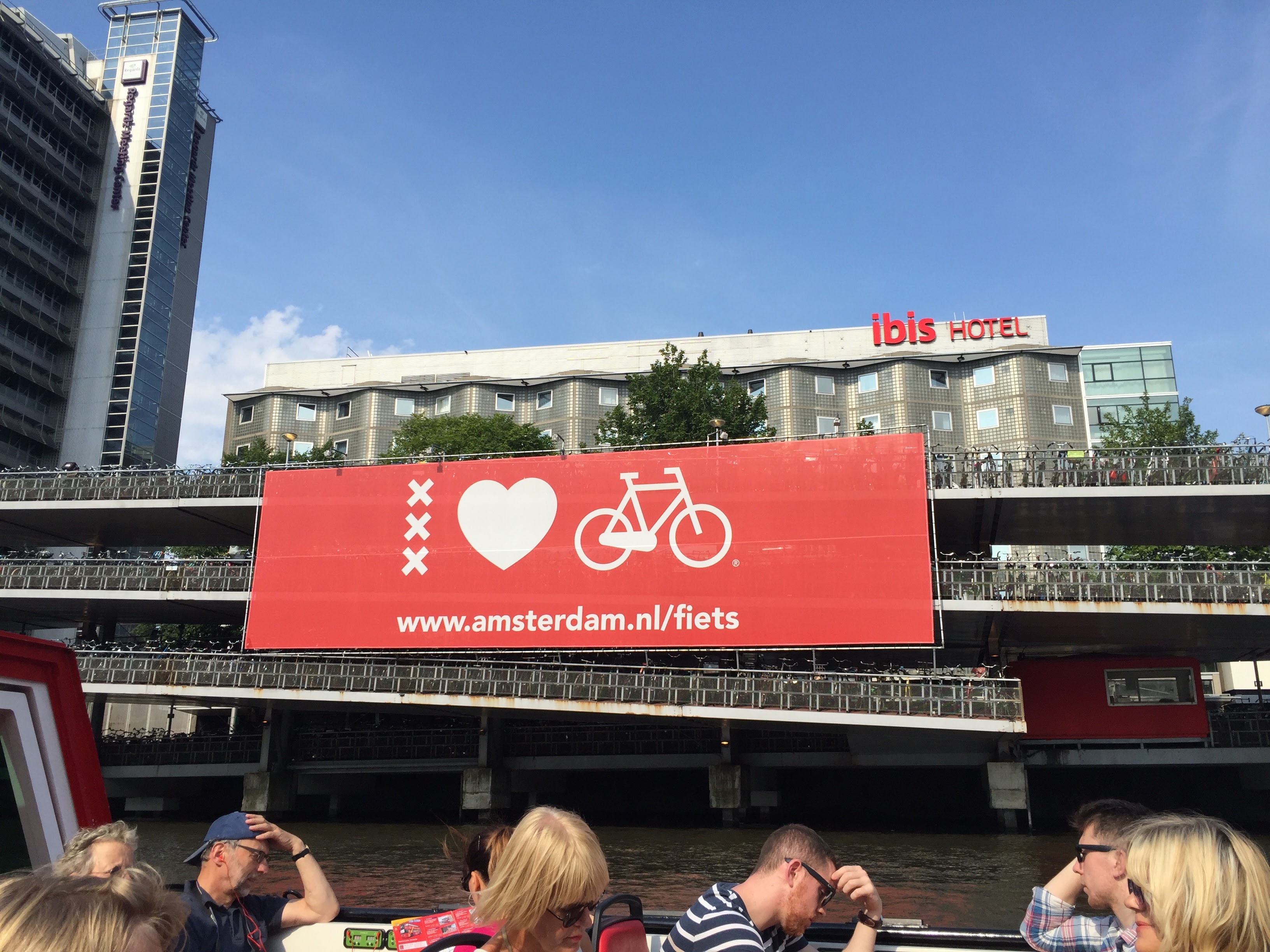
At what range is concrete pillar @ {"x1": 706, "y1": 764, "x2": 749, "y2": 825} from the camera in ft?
94.2

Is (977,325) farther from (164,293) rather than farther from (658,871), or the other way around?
(164,293)

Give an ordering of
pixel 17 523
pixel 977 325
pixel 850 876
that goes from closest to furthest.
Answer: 1. pixel 850 876
2. pixel 17 523
3. pixel 977 325

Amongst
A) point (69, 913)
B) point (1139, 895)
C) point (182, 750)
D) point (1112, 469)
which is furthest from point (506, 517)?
point (69, 913)

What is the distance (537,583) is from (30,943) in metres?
26.6

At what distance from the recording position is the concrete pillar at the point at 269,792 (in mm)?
30750

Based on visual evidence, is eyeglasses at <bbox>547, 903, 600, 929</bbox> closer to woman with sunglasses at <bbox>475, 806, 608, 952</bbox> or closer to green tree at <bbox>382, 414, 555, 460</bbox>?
woman with sunglasses at <bbox>475, 806, 608, 952</bbox>

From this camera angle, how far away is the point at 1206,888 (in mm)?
2764

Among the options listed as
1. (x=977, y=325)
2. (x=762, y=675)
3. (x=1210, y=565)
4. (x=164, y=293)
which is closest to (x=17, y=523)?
(x=762, y=675)

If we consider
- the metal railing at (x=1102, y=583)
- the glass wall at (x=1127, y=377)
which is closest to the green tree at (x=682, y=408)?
the metal railing at (x=1102, y=583)

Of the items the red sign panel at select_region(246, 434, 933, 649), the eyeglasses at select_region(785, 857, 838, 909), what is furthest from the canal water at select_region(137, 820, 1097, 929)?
the eyeglasses at select_region(785, 857, 838, 909)

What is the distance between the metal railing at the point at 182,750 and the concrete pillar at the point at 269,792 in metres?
1.09

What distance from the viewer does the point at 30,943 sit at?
1.93 meters

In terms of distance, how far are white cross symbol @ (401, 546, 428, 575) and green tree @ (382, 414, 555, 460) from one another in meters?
15.0

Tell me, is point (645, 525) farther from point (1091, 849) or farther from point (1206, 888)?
point (1206, 888)
